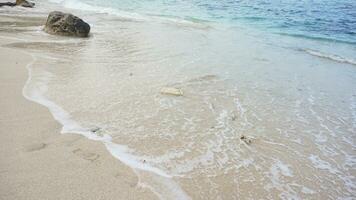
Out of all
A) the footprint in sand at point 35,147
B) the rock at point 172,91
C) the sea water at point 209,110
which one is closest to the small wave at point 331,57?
the sea water at point 209,110

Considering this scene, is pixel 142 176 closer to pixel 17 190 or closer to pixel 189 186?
pixel 189 186

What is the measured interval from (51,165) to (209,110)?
281 centimetres

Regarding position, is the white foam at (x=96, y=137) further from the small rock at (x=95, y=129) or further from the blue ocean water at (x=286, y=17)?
the blue ocean water at (x=286, y=17)

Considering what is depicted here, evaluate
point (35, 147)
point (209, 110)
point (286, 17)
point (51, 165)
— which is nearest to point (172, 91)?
point (209, 110)

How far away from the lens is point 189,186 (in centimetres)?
341

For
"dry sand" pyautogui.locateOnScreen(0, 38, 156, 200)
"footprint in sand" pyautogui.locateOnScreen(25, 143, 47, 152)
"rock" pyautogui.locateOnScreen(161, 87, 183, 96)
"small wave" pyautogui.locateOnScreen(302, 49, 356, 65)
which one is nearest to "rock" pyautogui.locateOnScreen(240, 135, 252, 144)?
→ "dry sand" pyautogui.locateOnScreen(0, 38, 156, 200)

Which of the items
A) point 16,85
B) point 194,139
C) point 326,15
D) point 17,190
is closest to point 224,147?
point 194,139

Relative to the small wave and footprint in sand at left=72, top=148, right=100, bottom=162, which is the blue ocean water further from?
footprint in sand at left=72, top=148, right=100, bottom=162

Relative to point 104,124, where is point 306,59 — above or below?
below

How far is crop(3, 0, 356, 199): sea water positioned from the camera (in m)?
3.71

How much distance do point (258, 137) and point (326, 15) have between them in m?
20.2

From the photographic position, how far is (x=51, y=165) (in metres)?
3.48

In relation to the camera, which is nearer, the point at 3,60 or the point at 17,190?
the point at 17,190

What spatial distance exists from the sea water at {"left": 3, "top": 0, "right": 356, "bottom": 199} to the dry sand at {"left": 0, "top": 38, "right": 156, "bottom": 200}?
18 centimetres
